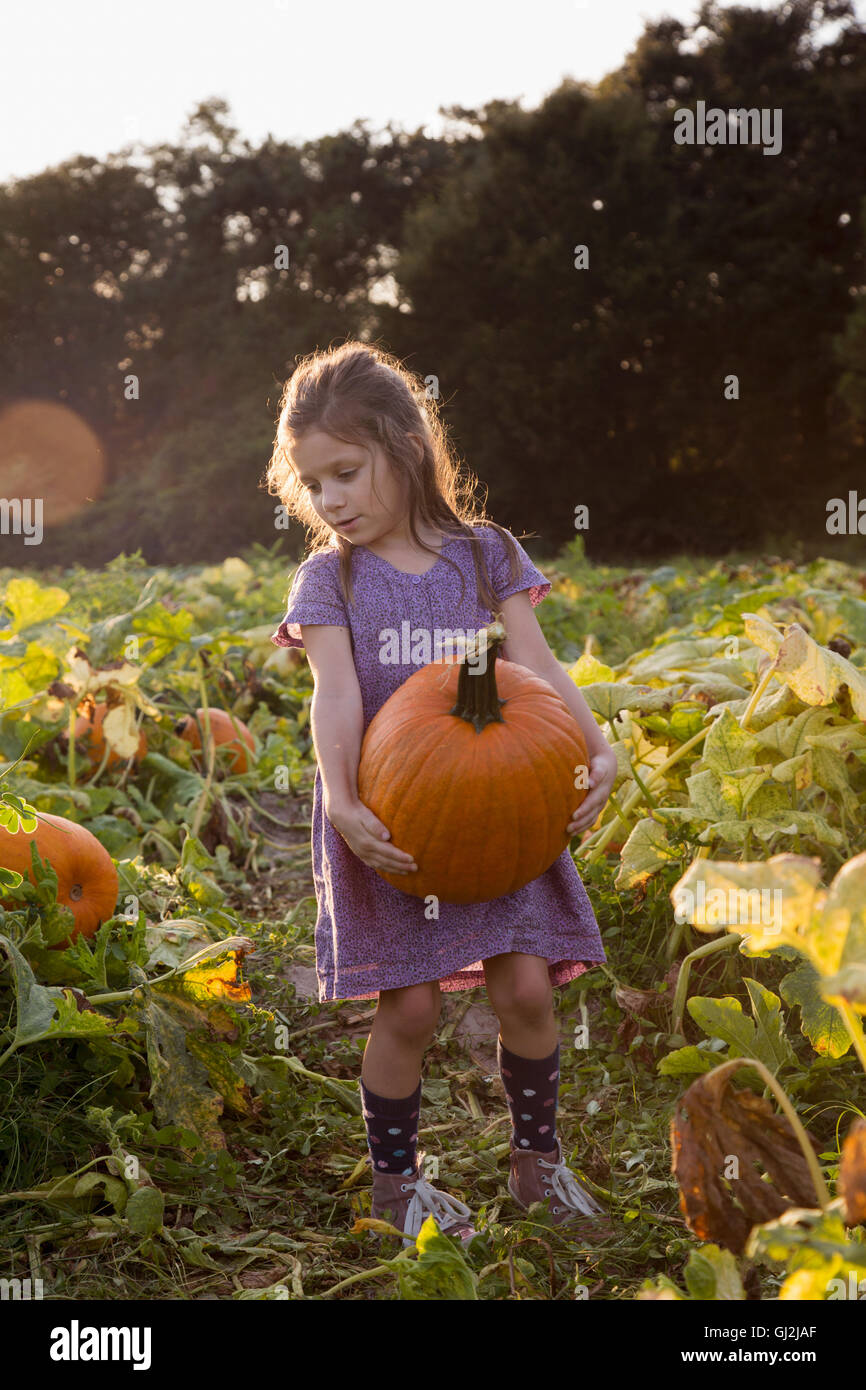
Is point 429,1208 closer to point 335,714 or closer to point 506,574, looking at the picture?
point 335,714

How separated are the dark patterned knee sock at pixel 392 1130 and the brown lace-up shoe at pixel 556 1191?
183mm

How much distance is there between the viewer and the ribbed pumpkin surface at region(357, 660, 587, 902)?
5.26ft

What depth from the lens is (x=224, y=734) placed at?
3754mm

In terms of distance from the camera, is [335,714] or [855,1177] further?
[335,714]

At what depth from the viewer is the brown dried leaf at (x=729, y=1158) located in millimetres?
1054

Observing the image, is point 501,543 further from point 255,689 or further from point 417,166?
point 417,166

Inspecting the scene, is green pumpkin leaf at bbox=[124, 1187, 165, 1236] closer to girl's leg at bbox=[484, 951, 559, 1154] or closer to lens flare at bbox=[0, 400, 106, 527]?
girl's leg at bbox=[484, 951, 559, 1154]

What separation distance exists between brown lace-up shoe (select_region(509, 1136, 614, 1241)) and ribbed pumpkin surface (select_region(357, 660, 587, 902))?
503 millimetres

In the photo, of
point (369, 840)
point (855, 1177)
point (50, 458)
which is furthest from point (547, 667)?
point (50, 458)

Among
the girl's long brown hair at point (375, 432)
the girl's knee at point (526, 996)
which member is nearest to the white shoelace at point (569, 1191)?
the girl's knee at point (526, 996)

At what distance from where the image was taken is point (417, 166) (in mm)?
20562

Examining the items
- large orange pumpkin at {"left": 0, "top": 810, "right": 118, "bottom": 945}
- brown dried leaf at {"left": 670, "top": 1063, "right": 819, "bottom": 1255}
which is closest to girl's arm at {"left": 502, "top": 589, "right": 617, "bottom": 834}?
brown dried leaf at {"left": 670, "top": 1063, "right": 819, "bottom": 1255}

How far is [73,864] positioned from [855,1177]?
169 centimetres
